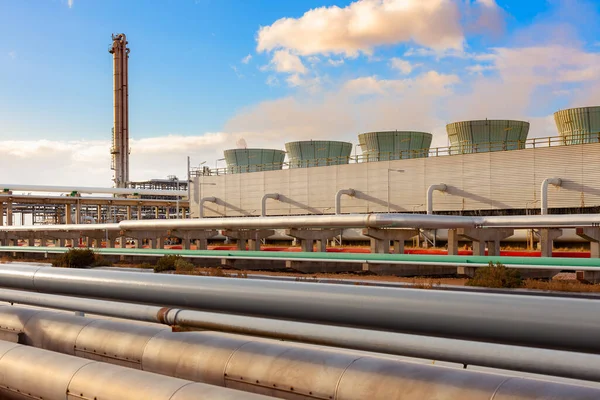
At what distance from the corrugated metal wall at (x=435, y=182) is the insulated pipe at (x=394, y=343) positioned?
127ft

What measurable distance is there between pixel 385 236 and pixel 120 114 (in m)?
67.5

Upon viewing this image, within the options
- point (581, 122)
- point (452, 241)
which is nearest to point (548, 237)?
point (452, 241)

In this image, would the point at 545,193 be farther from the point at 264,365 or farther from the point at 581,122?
the point at 264,365

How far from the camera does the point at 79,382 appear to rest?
4.98 metres

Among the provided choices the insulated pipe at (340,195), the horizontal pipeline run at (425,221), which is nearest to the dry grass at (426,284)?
the horizontal pipeline run at (425,221)

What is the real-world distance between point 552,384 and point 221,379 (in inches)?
110

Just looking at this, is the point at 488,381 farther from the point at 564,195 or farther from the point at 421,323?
the point at 564,195

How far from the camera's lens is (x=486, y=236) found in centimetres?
2961

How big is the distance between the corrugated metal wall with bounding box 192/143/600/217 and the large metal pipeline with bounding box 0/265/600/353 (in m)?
39.2

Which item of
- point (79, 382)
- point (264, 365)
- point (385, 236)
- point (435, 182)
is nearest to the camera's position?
point (264, 365)

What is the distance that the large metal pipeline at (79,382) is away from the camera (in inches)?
171

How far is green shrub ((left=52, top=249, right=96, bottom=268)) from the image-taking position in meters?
28.8

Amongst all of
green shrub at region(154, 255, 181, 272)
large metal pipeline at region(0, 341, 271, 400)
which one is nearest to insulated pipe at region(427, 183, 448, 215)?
green shrub at region(154, 255, 181, 272)

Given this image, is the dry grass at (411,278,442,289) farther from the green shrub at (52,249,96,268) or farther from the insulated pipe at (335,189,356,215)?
the insulated pipe at (335,189,356,215)
